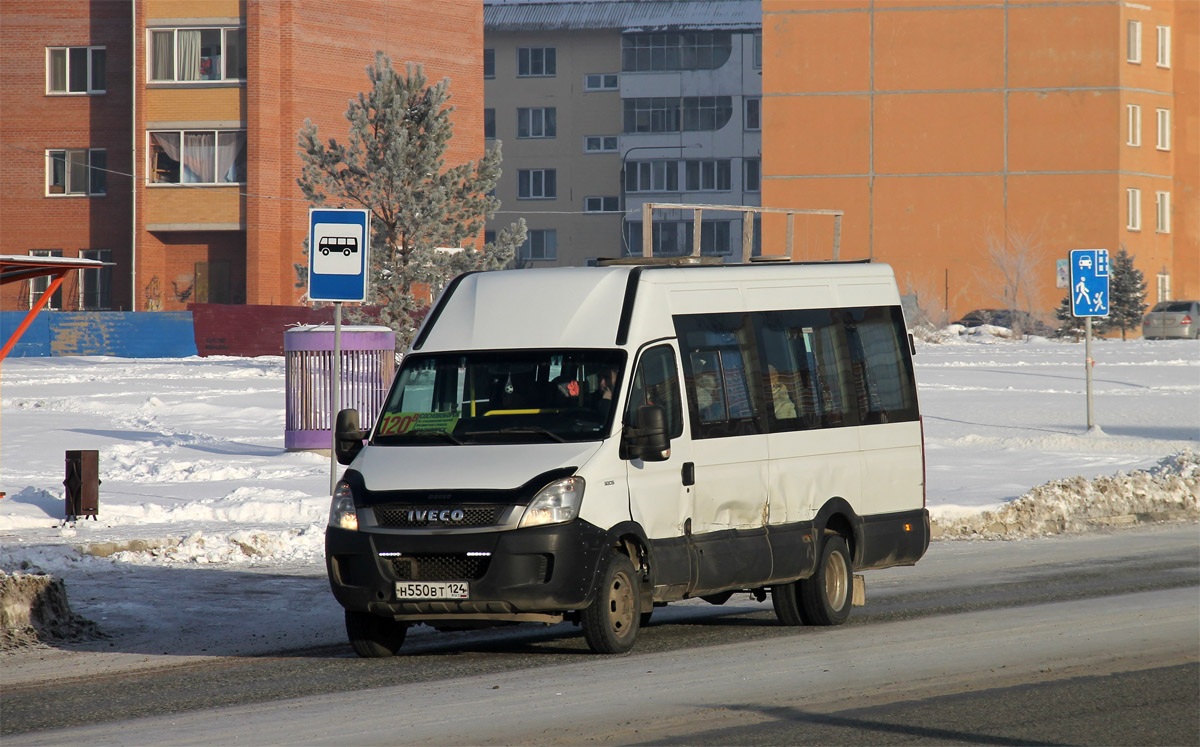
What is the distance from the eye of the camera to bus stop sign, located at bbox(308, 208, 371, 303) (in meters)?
15.8

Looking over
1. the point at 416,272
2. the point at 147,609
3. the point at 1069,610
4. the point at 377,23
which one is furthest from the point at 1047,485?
the point at 377,23

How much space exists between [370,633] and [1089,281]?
19.7 meters

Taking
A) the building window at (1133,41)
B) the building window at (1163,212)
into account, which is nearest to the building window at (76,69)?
the building window at (1133,41)

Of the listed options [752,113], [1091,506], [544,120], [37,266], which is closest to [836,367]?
[37,266]

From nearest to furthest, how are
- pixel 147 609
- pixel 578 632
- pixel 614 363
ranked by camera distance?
pixel 614 363, pixel 578 632, pixel 147 609

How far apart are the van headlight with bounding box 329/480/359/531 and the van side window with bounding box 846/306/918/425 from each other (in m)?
4.13

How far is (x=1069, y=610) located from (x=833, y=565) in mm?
1823

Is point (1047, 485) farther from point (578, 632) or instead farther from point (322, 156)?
point (322, 156)

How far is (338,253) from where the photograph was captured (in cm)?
1595

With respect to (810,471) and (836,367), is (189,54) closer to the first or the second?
(836,367)

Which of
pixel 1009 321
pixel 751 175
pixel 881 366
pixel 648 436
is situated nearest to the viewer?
pixel 648 436

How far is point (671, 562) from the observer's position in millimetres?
10328

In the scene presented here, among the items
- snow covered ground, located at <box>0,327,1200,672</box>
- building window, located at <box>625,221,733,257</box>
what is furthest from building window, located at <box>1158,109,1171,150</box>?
snow covered ground, located at <box>0,327,1200,672</box>

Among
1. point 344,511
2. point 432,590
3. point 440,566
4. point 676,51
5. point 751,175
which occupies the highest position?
point 676,51
